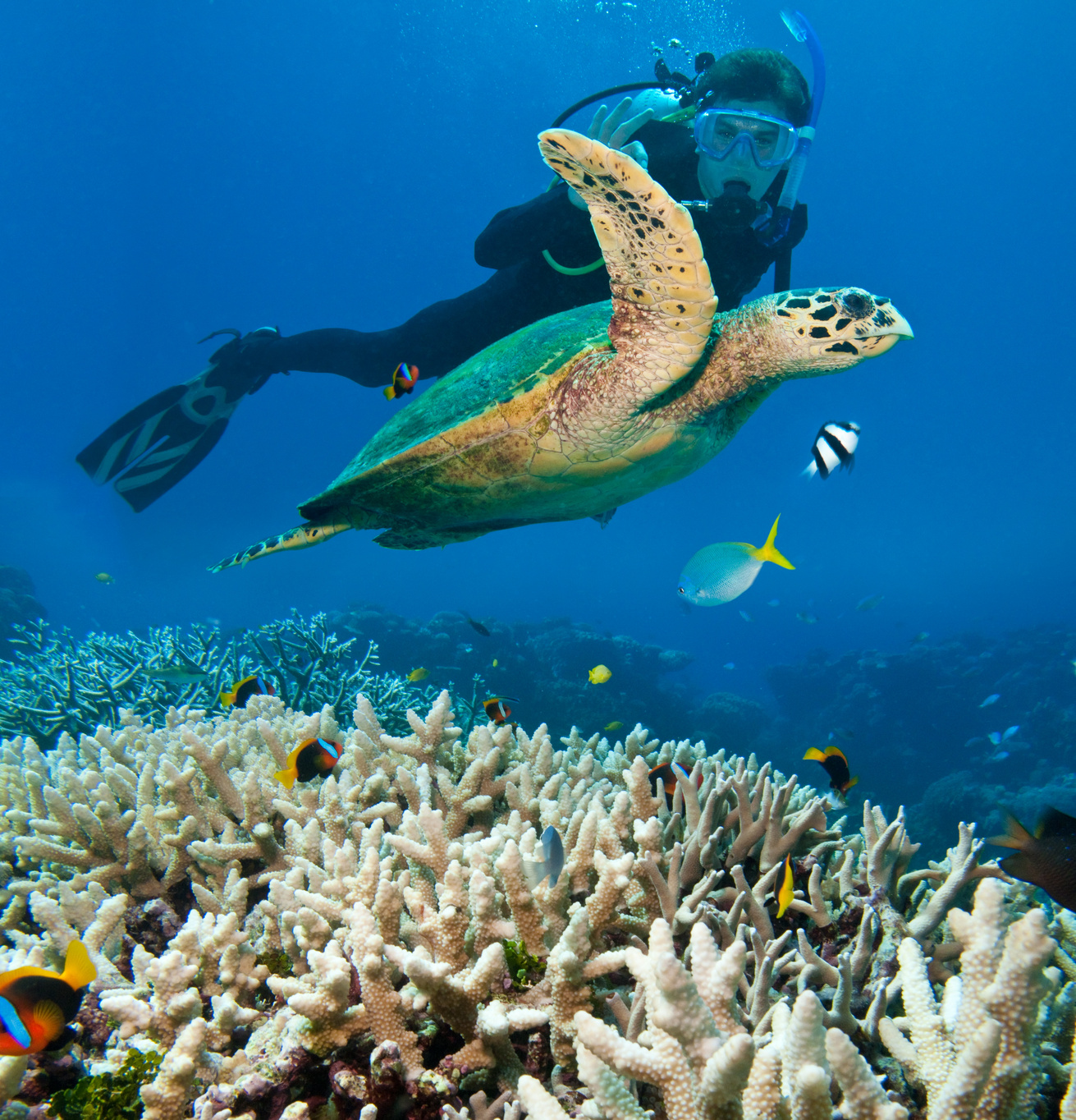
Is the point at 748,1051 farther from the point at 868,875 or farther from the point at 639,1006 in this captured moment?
the point at 868,875

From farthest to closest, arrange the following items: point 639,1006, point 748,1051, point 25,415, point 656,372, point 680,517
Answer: point 680,517
point 25,415
point 656,372
point 639,1006
point 748,1051

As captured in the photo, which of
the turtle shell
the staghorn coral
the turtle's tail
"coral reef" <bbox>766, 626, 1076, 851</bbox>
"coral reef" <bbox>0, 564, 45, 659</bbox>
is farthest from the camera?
"coral reef" <bbox>0, 564, 45, 659</bbox>

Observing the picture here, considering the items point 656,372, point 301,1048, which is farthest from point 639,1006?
point 656,372

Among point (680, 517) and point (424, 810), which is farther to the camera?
point (680, 517)

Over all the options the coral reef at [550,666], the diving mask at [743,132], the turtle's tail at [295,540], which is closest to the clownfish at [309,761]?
the turtle's tail at [295,540]

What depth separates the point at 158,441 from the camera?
6.66 metres

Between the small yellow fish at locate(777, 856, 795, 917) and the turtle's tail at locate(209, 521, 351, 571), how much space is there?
10.9 feet

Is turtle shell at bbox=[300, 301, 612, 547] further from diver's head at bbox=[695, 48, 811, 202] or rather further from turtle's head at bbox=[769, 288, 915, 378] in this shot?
diver's head at bbox=[695, 48, 811, 202]

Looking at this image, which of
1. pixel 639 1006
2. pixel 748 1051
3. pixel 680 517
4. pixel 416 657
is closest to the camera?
pixel 748 1051

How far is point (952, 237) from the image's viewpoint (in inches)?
1876

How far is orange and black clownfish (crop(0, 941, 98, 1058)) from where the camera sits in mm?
973

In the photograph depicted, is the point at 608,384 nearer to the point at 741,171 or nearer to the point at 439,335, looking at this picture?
the point at 741,171

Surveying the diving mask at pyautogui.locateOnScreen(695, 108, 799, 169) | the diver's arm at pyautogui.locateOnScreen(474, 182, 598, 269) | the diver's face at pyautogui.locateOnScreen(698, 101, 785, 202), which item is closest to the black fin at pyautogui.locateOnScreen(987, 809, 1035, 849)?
the diver's face at pyautogui.locateOnScreen(698, 101, 785, 202)

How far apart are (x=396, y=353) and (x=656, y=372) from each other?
14.7ft
